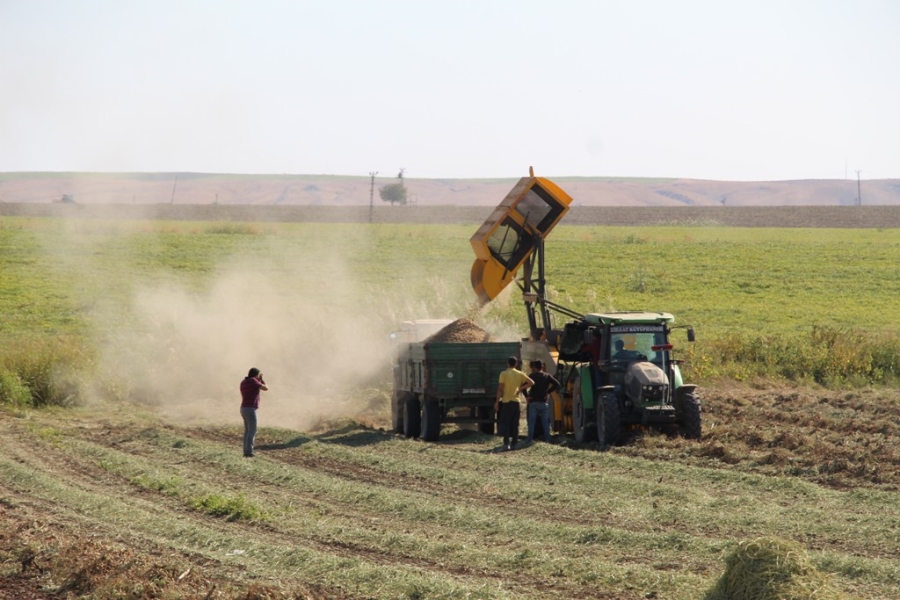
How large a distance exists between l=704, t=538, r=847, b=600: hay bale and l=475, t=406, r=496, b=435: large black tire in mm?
11666

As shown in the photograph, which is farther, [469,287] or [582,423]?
[469,287]

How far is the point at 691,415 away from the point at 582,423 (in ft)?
6.03

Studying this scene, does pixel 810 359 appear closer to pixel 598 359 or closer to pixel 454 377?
pixel 598 359

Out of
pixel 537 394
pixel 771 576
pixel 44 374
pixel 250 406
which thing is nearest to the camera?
pixel 771 576

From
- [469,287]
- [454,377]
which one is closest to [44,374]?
[454,377]

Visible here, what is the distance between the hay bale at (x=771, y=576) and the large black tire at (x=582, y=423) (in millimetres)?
9754

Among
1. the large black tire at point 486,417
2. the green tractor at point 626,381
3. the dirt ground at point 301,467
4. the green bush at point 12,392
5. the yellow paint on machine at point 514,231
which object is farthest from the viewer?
the green bush at point 12,392

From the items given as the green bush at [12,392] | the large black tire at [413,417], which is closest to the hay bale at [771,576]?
the large black tire at [413,417]

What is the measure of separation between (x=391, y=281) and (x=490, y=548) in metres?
33.3

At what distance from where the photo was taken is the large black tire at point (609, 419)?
700 inches

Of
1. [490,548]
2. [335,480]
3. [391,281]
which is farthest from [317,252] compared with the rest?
[490,548]

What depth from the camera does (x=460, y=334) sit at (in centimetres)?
2175

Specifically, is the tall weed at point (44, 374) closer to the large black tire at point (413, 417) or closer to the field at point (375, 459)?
the field at point (375, 459)

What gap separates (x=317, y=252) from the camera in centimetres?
5266
